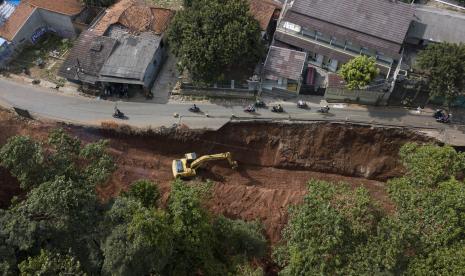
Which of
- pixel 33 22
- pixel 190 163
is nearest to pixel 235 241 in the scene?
pixel 190 163

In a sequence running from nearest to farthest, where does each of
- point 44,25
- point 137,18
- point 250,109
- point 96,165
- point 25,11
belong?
point 96,165 < point 250,109 < point 137,18 < point 25,11 < point 44,25

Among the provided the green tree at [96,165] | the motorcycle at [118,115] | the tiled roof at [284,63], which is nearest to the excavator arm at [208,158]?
the motorcycle at [118,115]

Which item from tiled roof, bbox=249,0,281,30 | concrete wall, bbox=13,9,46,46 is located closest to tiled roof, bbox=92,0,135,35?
concrete wall, bbox=13,9,46,46

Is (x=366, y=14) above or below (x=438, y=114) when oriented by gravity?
above

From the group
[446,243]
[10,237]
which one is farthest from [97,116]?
[446,243]

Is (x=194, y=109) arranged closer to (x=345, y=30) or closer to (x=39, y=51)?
(x=345, y=30)

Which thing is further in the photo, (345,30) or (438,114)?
(345,30)

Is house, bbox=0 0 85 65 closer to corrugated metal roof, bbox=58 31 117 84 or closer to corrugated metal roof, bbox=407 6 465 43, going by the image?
corrugated metal roof, bbox=58 31 117 84
